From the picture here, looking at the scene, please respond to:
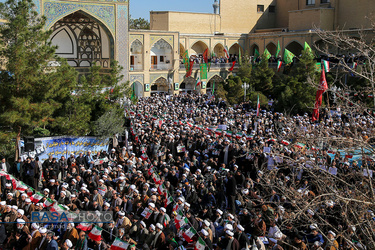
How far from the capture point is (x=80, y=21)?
98.1ft

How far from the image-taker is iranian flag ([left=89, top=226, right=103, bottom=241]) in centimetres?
750

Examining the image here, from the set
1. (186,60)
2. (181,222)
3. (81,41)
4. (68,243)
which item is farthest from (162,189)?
(186,60)

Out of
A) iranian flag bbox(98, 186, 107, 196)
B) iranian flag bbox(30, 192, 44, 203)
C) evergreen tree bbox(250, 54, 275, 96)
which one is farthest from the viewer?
evergreen tree bbox(250, 54, 275, 96)

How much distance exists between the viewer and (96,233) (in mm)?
7531

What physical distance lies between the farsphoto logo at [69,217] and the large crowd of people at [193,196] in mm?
123

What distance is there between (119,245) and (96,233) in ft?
1.70

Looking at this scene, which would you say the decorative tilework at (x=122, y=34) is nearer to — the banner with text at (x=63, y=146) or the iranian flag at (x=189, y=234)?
the banner with text at (x=63, y=146)

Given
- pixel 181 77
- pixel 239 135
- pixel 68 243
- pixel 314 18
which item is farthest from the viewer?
pixel 181 77

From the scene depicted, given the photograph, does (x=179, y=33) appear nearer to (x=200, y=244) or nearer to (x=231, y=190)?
(x=231, y=190)

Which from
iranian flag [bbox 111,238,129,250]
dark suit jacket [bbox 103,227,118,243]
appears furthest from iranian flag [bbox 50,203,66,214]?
iranian flag [bbox 111,238,129,250]

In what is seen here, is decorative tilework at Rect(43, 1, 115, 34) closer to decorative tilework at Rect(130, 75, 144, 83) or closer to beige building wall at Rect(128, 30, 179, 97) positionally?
beige building wall at Rect(128, 30, 179, 97)

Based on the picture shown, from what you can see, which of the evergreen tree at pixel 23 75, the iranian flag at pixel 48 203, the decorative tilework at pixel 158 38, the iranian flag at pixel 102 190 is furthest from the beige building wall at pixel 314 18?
the iranian flag at pixel 48 203

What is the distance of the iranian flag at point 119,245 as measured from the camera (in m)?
7.24

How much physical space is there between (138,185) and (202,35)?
2838 centimetres
